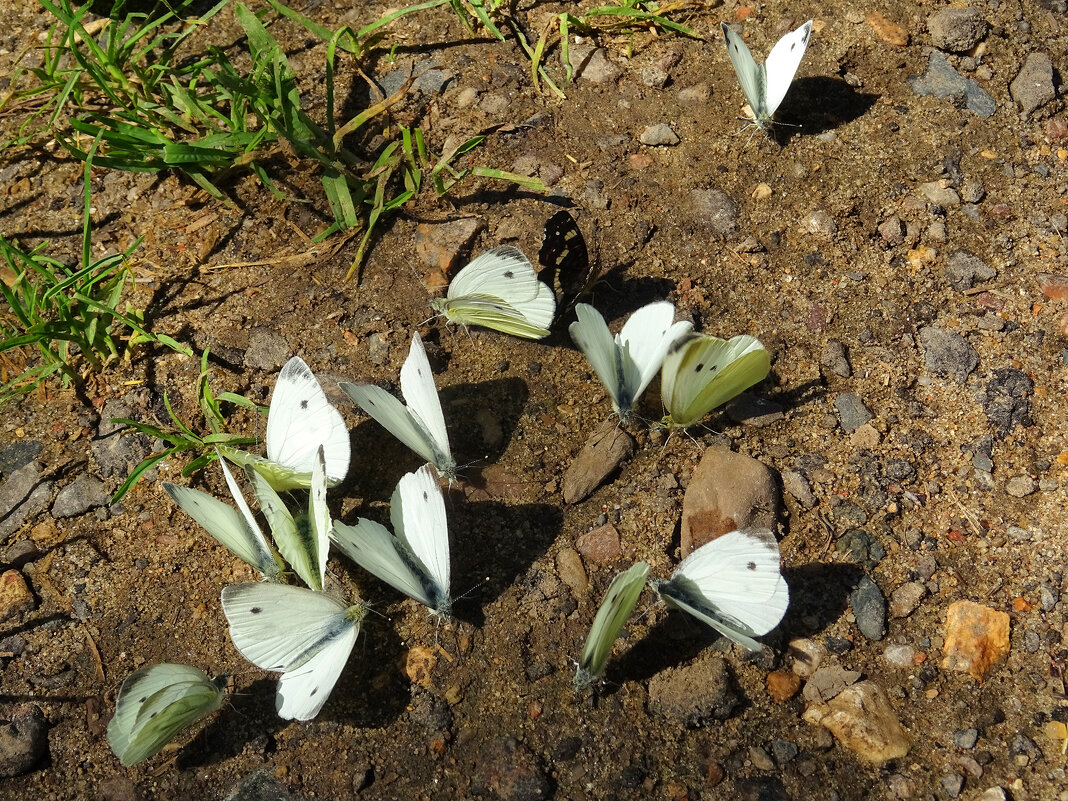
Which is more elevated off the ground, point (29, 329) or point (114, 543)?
point (29, 329)

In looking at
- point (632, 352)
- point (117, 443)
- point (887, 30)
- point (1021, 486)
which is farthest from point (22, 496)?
point (887, 30)

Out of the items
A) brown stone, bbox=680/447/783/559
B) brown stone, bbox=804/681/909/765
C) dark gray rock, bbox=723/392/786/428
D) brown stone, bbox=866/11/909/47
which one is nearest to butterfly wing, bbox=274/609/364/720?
brown stone, bbox=680/447/783/559

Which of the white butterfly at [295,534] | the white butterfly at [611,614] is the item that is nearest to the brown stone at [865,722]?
the white butterfly at [611,614]

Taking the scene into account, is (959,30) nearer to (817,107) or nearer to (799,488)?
(817,107)

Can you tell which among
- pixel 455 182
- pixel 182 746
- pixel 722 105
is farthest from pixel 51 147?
pixel 722 105

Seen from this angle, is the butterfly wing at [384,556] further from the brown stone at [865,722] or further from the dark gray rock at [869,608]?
the dark gray rock at [869,608]

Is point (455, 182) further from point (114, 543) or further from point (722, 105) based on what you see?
point (114, 543)
